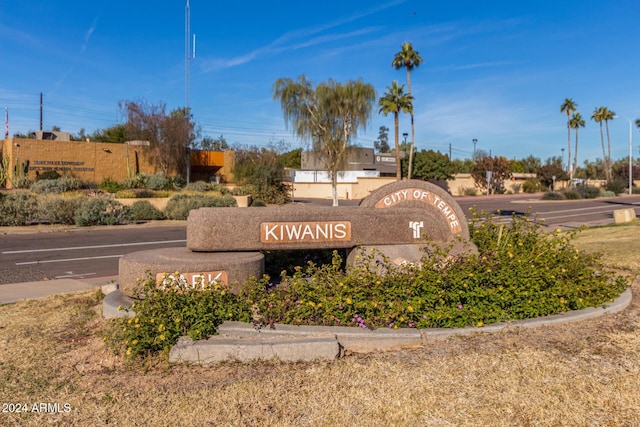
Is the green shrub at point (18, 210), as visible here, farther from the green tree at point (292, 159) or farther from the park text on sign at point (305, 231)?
the green tree at point (292, 159)

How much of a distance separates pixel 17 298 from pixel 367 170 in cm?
5393

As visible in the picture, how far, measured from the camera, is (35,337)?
5.47 metres

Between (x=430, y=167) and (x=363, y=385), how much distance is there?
177ft

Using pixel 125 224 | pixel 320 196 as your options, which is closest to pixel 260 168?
pixel 125 224

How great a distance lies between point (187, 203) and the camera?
24375mm

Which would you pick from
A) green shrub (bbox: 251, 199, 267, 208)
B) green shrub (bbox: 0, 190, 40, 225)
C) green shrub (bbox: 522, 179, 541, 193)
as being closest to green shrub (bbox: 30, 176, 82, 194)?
green shrub (bbox: 0, 190, 40, 225)

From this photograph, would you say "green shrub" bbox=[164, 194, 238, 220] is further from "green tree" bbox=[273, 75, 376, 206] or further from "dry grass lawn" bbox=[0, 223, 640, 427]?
"dry grass lawn" bbox=[0, 223, 640, 427]

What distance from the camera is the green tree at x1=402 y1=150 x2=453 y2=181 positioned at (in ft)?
185

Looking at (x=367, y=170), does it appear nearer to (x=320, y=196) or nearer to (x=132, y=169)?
(x=320, y=196)

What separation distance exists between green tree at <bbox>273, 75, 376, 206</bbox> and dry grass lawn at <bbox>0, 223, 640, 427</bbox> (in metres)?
31.9

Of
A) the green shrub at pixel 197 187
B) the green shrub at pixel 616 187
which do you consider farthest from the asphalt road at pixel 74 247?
the green shrub at pixel 616 187

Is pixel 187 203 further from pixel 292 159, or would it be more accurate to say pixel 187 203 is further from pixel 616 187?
pixel 292 159

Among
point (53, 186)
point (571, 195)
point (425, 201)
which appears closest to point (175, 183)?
point (53, 186)

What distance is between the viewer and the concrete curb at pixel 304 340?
4660 millimetres
